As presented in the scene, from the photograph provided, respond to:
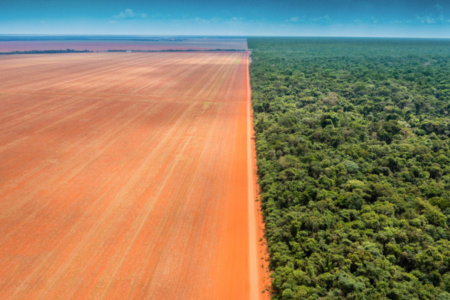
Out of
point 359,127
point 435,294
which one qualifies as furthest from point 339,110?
point 435,294

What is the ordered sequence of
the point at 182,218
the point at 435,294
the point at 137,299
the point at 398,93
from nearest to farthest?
the point at 435,294 < the point at 137,299 < the point at 182,218 < the point at 398,93

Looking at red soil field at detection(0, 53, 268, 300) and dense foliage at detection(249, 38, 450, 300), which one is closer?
dense foliage at detection(249, 38, 450, 300)

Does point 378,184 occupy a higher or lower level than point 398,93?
lower

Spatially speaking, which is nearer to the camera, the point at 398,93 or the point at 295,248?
the point at 295,248

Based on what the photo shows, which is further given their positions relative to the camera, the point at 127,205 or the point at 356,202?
the point at 127,205

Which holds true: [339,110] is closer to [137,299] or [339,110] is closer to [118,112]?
[118,112]

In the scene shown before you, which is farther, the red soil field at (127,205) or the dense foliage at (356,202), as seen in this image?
the red soil field at (127,205)

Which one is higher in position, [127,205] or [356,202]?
[356,202]

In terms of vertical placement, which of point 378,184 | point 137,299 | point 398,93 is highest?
point 398,93
